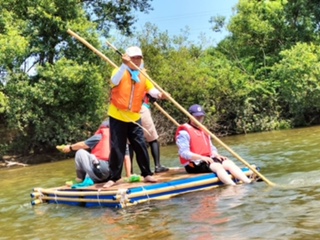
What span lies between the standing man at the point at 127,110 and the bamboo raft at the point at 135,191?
278mm

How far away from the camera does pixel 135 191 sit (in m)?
6.55

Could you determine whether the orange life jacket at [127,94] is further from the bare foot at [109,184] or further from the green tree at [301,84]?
the green tree at [301,84]

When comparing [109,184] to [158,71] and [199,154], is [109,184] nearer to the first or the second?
[199,154]

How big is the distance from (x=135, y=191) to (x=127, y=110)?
3.90 ft

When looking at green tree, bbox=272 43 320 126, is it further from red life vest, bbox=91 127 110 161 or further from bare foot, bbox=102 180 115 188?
bare foot, bbox=102 180 115 188

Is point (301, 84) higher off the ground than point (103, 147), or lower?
higher

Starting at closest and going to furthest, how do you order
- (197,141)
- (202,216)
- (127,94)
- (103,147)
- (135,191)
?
1. (202,216)
2. (135,191)
3. (127,94)
4. (197,141)
5. (103,147)

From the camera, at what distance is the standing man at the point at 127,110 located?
6962mm

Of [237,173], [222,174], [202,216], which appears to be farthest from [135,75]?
[202,216]

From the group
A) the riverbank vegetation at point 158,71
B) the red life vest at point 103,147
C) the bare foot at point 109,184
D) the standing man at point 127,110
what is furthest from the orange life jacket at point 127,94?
the riverbank vegetation at point 158,71

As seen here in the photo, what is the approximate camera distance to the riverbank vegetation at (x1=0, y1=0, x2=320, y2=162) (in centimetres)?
2034

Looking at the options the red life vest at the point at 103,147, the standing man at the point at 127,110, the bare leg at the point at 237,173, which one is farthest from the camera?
the red life vest at the point at 103,147

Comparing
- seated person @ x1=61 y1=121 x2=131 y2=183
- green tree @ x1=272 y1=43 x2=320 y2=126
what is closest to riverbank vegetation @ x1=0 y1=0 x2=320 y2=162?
green tree @ x1=272 y1=43 x2=320 y2=126

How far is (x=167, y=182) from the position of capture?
6883mm
